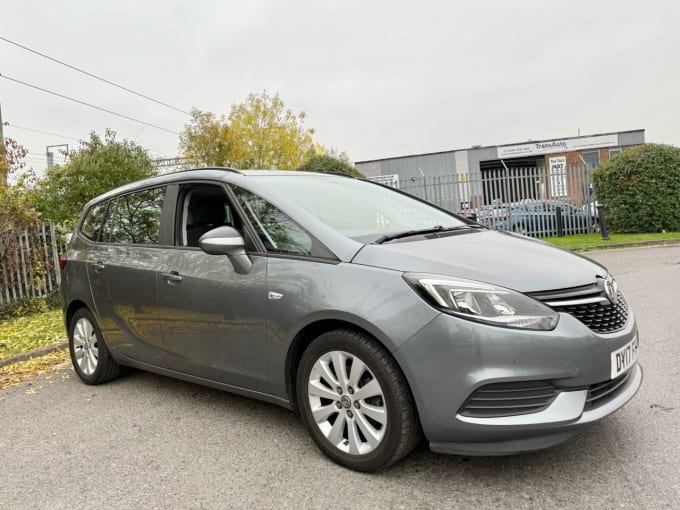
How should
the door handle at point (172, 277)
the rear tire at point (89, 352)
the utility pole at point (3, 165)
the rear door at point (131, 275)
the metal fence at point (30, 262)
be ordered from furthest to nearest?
the utility pole at point (3, 165), the metal fence at point (30, 262), the rear tire at point (89, 352), the rear door at point (131, 275), the door handle at point (172, 277)

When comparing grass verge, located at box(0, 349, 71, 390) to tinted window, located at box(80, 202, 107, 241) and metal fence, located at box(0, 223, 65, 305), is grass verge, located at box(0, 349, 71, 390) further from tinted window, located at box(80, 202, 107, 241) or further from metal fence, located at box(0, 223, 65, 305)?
metal fence, located at box(0, 223, 65, 305)

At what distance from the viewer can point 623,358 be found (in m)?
2.74

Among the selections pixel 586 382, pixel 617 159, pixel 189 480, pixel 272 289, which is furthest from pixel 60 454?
pixel 617 159

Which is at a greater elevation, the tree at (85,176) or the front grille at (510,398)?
the tree at (85,176)

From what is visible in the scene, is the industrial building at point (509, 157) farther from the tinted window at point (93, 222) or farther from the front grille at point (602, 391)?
the front grille at point (602, 391)

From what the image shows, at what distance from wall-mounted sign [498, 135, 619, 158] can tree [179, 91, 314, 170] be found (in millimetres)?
15778

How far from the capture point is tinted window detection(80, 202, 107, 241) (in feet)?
15.7

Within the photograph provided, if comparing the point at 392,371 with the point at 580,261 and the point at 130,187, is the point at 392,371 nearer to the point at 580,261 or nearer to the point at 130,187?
the point at 580,261

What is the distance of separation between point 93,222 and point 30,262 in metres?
5.56

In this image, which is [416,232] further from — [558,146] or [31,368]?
[558,146]

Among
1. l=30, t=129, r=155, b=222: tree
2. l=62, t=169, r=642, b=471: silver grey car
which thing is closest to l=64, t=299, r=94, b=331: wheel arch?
l=62, t=169, r=642, b=471: silver grey car

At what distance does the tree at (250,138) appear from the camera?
2714cm

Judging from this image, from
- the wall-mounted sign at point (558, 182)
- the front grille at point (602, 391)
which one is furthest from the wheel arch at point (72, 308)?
the wall-mounted sign at point (558, 182)

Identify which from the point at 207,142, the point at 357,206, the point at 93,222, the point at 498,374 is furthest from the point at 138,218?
the point at 207,142
